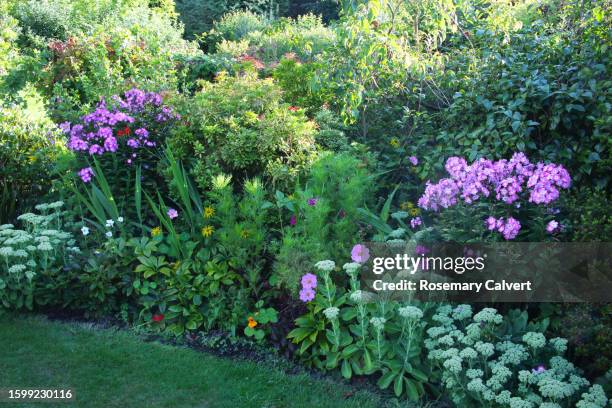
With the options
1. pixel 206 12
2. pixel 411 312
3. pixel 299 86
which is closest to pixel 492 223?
pixel 411 312

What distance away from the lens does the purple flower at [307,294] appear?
357cm

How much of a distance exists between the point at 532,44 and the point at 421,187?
1345 millimetres

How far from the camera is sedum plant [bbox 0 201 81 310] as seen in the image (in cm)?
420

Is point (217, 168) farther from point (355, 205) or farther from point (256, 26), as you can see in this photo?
point (256, 26)

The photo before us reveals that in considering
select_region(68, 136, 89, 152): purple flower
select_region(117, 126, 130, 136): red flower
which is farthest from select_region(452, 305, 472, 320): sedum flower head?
select_region(68, 136, 89, 152): purple flower

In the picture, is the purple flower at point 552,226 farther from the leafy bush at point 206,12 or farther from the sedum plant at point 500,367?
the leafy bush at point 206,12

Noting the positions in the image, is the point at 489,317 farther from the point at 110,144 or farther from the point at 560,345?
the point at 110,144

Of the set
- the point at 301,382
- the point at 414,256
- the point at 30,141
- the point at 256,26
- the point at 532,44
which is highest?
the point at 256,26

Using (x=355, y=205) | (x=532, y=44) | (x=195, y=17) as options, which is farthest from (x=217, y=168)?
(x=195, y=17)

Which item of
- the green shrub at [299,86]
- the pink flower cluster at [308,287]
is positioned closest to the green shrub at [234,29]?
the green shrub at [299,86]

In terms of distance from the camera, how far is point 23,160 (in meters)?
5.12

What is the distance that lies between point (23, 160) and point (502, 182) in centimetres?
383

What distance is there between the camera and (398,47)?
4543 mm

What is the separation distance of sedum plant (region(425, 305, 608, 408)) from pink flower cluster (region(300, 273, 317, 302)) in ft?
2.34
